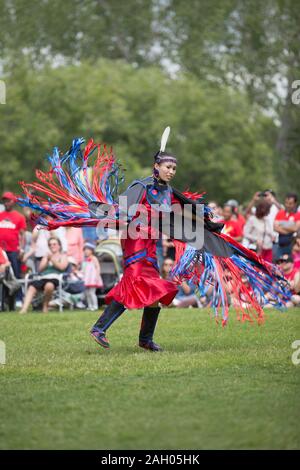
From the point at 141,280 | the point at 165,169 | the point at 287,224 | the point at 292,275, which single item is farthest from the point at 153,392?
the point at 287,224

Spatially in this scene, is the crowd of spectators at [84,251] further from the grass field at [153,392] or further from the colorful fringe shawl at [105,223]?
the colorful fringe shawl at [105,223]

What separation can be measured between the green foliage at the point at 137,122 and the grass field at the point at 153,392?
28.2 meters

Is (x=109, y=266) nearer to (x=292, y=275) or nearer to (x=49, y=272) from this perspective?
(x=49, y=272)

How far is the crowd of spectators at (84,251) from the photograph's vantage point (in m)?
14.1

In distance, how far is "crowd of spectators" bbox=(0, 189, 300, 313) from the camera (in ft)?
46.1

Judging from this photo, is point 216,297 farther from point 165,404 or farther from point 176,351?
point 165,404

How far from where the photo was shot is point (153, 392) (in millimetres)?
6465

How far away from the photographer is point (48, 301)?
1415cm

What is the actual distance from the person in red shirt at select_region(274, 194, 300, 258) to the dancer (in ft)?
18.3

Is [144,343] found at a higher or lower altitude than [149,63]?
lower
